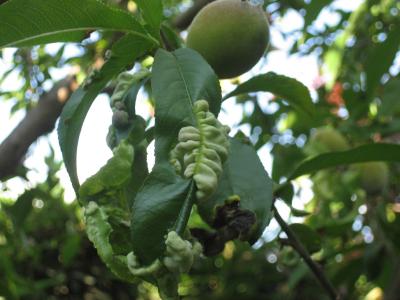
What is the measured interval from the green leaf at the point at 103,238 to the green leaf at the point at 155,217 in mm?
65

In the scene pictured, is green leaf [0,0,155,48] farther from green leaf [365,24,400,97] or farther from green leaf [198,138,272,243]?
green leaf [365,24,400,97]

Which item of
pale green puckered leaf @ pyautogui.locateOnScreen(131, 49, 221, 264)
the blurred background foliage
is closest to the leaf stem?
pale green puckered leaf @ pyautogui.locateOnScreen(131, 49, 221, 264)

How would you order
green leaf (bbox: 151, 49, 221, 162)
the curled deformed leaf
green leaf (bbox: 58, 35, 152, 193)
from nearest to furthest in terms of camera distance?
1. the curled deformed leaf
2. green leaf (bbox: 151, 49, 221, 162)
3. green leaf (bbox: 58, 35, 152, 193)

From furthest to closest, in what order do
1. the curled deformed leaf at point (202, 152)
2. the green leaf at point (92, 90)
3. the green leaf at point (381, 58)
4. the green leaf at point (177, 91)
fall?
the green leaf at point (381, 58)
the green leaf at point (92, 90)
the green leaf at point (177, 91)
the curled deformed leaf at point (202, 152)

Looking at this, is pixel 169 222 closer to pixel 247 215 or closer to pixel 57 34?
pixel 247 215

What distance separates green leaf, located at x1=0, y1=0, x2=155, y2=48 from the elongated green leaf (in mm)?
463

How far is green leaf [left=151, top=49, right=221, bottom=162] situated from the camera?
72cm

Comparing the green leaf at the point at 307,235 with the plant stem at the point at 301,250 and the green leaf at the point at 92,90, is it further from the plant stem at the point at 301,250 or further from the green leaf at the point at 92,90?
the green leaf at the point at 92,90

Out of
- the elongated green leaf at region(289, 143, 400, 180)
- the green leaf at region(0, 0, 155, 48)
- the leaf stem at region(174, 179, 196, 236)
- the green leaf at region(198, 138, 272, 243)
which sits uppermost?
the green leaf at region(0, 0, 155, 48)

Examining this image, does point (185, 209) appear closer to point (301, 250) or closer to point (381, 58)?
point (301, 250)

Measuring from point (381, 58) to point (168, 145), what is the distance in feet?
4.24

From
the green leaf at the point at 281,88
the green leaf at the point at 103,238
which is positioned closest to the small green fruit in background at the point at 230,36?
the green leaf at the point at 281,88

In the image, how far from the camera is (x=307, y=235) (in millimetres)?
1245

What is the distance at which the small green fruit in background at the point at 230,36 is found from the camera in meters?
0.95
